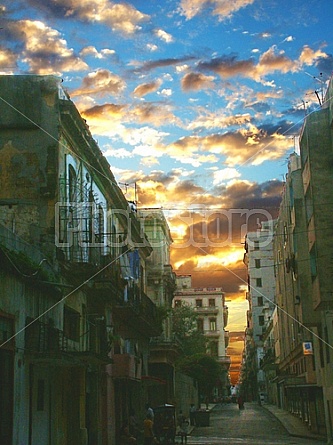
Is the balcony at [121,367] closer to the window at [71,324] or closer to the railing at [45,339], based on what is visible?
the window at [71,324]

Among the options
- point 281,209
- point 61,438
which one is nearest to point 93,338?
point 61,438

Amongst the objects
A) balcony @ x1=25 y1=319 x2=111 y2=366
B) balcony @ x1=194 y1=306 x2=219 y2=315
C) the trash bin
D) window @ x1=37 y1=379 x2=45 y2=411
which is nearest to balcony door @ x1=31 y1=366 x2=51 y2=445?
window @ x1=37 y1=379 x2=45 y2=411

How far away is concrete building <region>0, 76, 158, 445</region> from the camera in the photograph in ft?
54.6

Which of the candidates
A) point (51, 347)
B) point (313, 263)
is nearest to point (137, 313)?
point (313, 263)

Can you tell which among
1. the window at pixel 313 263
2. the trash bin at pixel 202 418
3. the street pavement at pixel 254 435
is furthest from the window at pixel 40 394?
the trash bin at pixel 202 418

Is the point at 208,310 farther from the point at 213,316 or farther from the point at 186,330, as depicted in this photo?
the point at 186,330

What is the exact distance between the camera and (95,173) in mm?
26141

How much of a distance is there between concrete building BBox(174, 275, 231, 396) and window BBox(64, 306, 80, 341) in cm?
8229

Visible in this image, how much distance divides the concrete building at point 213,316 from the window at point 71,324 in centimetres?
8229

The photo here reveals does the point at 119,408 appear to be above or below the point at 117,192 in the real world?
below

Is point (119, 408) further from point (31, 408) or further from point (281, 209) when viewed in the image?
A: point (281, 209)

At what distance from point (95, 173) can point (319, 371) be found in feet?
47.7

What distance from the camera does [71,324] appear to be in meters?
22.3

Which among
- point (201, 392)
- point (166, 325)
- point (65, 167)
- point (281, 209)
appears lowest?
point (201, 392)
